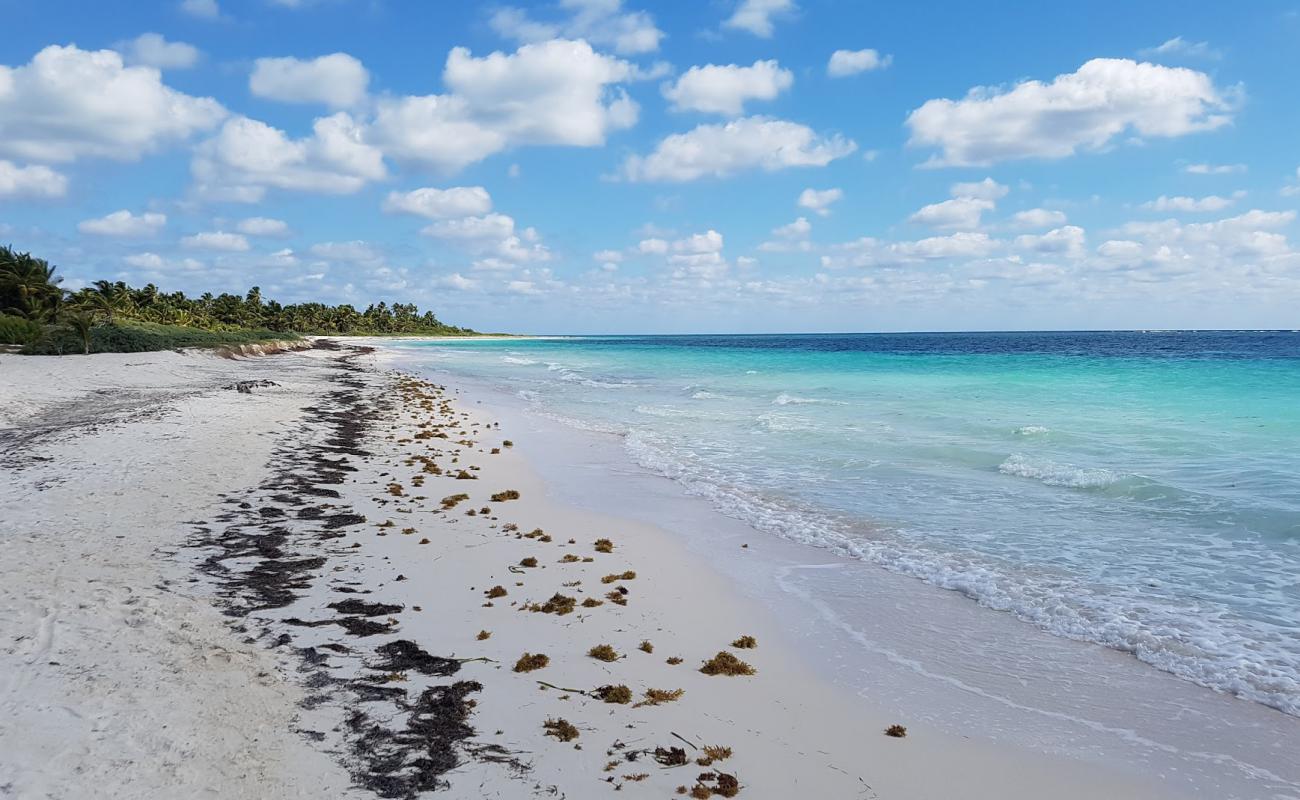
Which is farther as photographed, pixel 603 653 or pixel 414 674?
pixel 603 653

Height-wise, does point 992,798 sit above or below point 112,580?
below

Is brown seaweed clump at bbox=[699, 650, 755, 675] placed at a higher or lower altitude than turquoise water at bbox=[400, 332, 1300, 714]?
lower

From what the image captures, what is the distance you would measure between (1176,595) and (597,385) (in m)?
33.5

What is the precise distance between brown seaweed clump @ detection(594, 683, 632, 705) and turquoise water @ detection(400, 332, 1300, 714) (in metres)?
4.77

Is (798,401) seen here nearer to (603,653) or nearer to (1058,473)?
(1058,473)

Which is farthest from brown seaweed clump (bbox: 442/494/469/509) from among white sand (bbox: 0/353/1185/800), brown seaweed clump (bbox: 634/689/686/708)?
brown seaweed clump (bbox: 634/689/686/708)

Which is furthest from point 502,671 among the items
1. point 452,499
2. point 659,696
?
point 452,499

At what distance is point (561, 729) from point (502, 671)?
1.10m

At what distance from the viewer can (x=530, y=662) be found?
19.8ft

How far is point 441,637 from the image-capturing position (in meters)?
6.56

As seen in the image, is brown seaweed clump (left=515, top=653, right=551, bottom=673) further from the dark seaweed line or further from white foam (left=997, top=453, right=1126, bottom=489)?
white foam (left=997, top=453, right=1126, bottom=489)

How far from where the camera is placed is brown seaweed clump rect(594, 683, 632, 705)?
5.51m

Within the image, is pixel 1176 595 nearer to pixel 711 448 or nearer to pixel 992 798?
pixel 992 798

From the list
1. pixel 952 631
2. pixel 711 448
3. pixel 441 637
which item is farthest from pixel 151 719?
pixel 711 448
